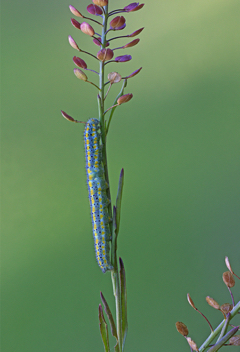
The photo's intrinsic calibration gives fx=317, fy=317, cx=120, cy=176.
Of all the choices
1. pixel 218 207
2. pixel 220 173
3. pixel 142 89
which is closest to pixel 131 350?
pixel 218 207

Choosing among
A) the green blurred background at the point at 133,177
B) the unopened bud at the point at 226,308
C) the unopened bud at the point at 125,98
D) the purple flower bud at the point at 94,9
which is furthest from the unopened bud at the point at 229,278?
the green blurred background at the point at 133,177

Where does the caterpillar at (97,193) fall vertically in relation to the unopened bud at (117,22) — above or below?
below

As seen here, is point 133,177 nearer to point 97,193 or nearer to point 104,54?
point 97,193

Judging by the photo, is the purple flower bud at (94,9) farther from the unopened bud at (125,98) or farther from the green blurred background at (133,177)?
the green blurred background at (133,177)

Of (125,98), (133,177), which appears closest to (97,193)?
(125,98)

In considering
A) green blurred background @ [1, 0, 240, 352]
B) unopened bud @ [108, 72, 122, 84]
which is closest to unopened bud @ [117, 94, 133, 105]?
unopened bud @ [108, 72, 122, 84]

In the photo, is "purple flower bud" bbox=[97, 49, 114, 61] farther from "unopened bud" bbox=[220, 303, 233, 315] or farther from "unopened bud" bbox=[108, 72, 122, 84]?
"unopened bud" bbox=[220, 303, 233, 315]

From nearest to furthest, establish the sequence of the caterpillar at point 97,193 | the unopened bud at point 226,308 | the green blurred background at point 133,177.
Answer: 1. the unopened bud at point 226,308
2. the caterpillar at point 97,193
3. the green blurred background at point 133,177
